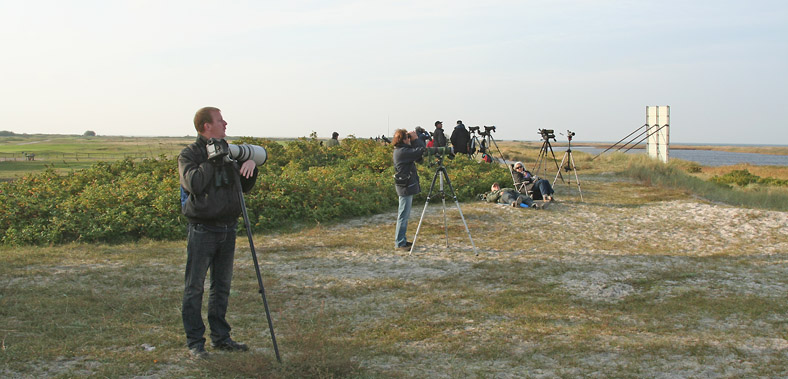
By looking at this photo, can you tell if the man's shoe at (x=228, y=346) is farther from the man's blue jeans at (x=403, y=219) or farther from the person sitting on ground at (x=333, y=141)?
the person sitting on ground at (x=333, y=141)

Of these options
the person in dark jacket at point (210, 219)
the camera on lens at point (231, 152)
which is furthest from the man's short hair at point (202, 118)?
the camera on lens at point (231, 152)

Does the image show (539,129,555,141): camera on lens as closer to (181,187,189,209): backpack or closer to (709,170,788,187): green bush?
(181,187,189,209): backpack

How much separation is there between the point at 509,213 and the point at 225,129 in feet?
25.7

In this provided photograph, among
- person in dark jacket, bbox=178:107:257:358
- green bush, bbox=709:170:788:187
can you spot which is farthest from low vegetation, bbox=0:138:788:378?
green bush, bbox=709:170:788:187

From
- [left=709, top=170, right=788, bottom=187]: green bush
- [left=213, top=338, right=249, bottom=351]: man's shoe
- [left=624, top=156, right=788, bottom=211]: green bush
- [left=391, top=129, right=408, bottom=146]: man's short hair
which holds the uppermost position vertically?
[left=391, top=129, right=408, bottom=146]: man's short hair

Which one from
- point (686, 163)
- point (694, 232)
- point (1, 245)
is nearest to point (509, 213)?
point (694, 232)

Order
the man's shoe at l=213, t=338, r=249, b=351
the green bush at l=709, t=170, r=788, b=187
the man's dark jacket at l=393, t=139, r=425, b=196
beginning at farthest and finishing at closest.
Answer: the green bush at l=709, t=170, r=788, b=187 < the man's dark jacket at l=393, t=139, r=425, b=196 < the man's shoe at l=213, t=338, r=249, b=351

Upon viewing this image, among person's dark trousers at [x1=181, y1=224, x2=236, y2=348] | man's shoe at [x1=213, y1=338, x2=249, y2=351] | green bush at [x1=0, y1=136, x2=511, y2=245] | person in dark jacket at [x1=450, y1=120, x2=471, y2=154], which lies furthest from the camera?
person in dark jacket at [x1=450, y1=120, x2=471, y2=154]

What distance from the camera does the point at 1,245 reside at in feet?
28.4

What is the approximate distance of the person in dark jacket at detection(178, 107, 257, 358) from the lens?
12.8 ft

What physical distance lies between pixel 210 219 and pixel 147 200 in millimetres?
6766

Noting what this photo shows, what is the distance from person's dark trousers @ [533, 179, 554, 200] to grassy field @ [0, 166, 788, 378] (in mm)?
2667

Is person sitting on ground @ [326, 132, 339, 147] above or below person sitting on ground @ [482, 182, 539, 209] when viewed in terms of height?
above

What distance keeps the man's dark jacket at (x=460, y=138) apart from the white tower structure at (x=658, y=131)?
9.57m
